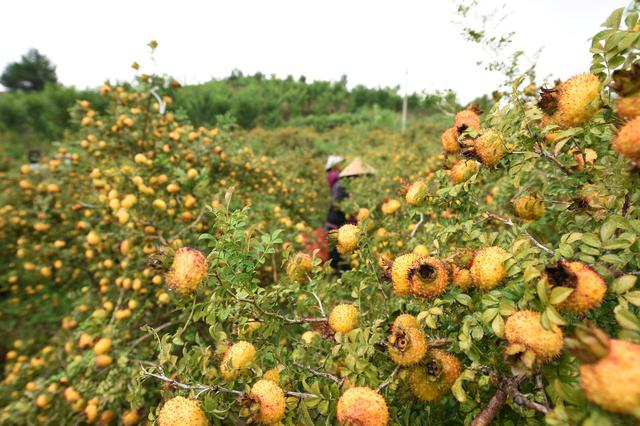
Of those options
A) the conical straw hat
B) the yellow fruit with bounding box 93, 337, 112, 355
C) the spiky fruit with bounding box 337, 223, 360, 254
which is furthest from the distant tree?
the spiky fruit with bounding box 337, 223, 360, 254

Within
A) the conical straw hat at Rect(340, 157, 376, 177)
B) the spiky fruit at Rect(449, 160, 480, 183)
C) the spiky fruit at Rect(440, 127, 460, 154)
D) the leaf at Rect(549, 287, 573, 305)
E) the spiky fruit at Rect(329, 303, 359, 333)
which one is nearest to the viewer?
the leaf at Rect(549, 287, 573, 305)

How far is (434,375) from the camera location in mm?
740

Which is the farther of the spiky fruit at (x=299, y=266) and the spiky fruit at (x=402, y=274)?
the spiky fruit at (x=299, y=266)

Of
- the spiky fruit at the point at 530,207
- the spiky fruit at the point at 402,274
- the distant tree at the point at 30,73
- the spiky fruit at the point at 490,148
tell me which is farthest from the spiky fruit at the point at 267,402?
the distant tree at the point at 30,73

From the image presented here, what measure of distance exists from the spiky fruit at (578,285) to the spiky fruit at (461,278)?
0.78ft

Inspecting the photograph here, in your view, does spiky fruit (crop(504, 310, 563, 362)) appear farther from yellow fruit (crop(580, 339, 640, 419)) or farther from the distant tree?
the distant tree

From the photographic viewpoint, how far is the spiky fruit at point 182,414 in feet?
2.35

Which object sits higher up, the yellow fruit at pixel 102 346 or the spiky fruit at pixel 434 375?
the spiky fruit at pixel 434 375

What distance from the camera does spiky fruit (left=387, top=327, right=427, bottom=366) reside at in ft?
2.40

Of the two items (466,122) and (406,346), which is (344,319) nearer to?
(406,346)

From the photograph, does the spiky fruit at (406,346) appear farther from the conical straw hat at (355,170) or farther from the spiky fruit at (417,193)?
the conical straw hat at (355,170)

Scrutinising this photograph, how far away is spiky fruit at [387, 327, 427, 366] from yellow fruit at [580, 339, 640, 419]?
1.06 ft

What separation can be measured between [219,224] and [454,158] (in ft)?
2.71

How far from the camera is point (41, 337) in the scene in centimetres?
305
